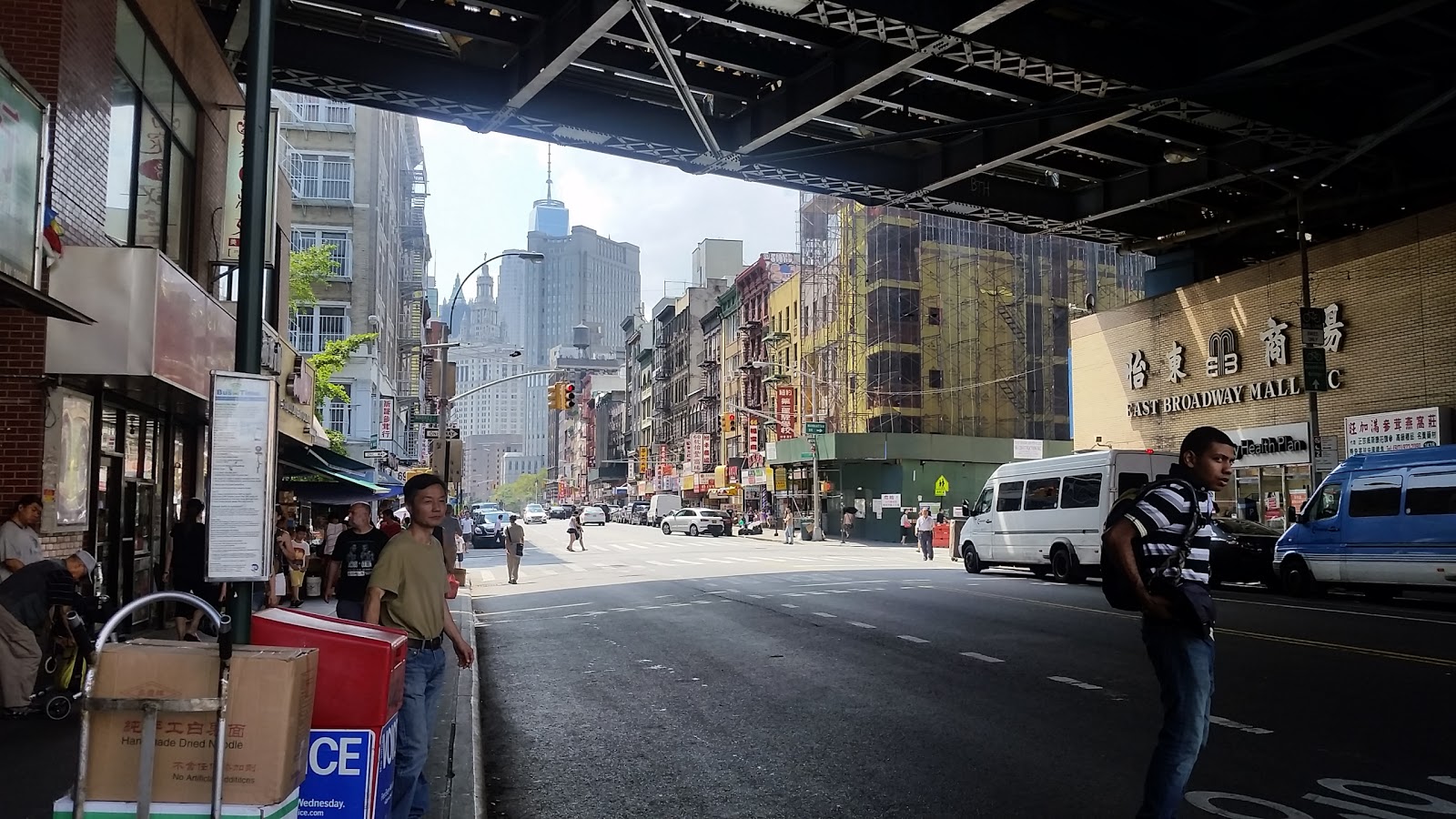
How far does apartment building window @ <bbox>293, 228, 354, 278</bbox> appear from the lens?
5294cm

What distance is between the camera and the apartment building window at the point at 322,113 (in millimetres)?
54156

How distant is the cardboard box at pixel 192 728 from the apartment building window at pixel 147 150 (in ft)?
38.1

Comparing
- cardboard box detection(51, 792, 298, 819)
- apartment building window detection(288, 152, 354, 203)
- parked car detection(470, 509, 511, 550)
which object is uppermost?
apartment building window detection(288, 152, 354, 203)

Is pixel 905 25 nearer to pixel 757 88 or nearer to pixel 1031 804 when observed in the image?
pixel 757 88

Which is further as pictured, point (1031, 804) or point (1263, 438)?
point (1263, 438)

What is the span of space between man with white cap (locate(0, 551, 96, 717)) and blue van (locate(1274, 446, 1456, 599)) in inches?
723

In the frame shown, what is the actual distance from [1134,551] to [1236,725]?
4169 mm

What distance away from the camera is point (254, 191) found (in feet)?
18.2

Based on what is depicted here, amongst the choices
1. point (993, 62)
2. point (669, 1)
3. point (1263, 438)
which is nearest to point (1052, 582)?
point (1263, 438)

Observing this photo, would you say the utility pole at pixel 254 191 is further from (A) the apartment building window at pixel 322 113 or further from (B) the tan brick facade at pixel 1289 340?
(A) the apartment building window at pixel 322 113

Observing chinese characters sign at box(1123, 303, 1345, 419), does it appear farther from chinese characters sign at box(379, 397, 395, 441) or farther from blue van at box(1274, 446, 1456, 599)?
chinese characters sign at box(379, 397, 395, 441)

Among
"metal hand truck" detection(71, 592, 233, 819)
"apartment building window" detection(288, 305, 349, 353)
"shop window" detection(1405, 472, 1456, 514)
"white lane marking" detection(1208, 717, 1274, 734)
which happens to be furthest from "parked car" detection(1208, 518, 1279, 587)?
"apartment building window" detection(288, 305, 349, 353)

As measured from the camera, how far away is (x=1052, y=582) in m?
25.1

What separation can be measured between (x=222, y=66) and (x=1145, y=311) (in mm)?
27373
